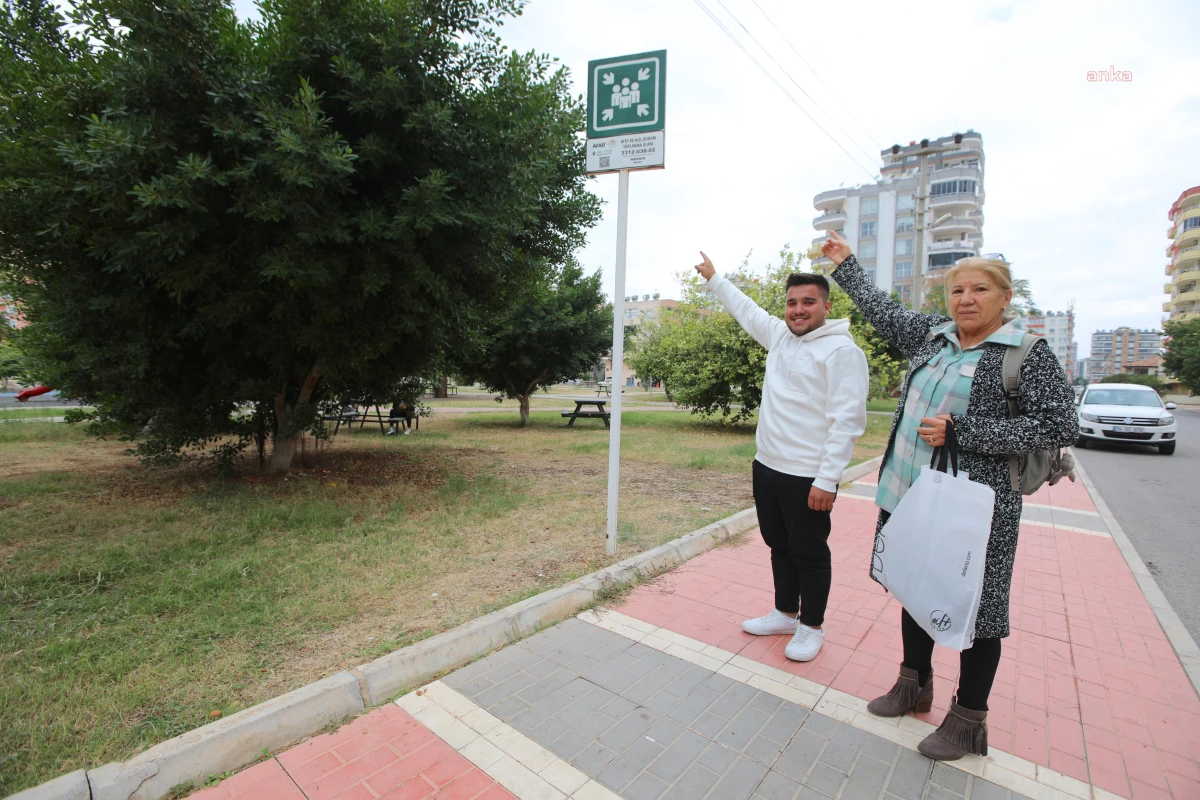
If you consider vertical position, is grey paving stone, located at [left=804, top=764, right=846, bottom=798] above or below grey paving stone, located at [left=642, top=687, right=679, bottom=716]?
below

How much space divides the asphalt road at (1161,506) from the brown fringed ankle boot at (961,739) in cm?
268

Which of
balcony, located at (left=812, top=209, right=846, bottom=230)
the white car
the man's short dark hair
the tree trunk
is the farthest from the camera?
balcony, located at (left=812, top=209, right=846, bottom=230)

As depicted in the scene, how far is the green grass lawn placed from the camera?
97.0 inches

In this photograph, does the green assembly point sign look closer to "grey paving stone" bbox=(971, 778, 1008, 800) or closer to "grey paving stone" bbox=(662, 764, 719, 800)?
"grey paving stone" bbox=(662, 764, 719, 800)

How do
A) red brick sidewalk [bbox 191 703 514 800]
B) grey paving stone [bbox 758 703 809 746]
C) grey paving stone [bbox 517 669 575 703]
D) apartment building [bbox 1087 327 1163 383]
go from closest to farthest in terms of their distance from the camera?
red brick sidewalk [bbox 191 703 514 800]
grey paving stone [bbox 758 703 809 746]
grey paving stone [bbox 517 669 575 703]
apartment building [bbox 1087 327 1163 383]

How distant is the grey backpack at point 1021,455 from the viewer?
6.84ft

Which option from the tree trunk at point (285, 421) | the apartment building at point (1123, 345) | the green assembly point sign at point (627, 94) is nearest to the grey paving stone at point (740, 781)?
the green assembly point sign at point (627, 94)

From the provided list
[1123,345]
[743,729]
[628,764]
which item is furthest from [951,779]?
[1123,345]

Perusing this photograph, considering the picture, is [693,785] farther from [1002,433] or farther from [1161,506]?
[1161,506]

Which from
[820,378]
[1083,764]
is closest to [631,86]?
[820,378]

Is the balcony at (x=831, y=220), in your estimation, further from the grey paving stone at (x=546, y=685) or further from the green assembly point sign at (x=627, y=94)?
the grey paving stone at (x=546, y=685)

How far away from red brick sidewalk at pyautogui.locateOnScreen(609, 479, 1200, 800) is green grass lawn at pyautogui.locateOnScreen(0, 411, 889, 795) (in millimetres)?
906

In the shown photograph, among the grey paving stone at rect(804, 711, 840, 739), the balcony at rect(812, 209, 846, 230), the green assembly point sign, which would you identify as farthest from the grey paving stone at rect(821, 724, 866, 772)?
the balcony at rect(812, 209, 846, 230)

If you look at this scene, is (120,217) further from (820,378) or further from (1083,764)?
(1083,764)
